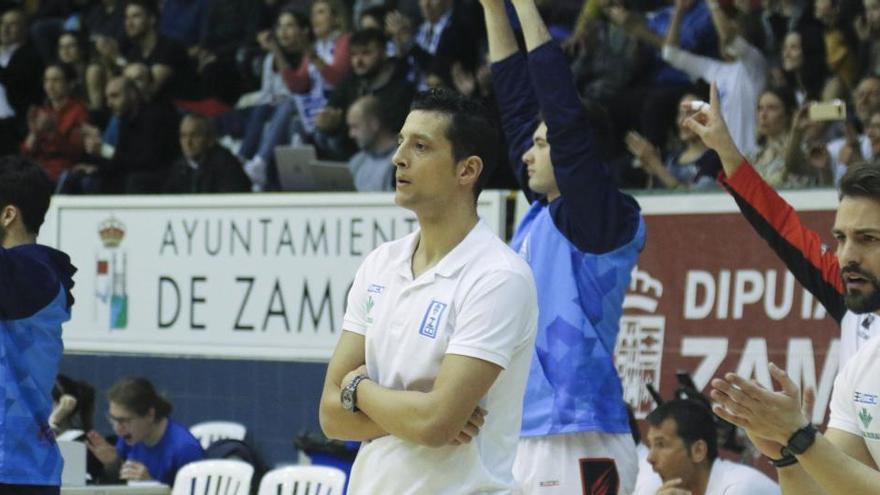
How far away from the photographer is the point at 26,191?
550cm

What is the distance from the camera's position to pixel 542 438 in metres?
5.34

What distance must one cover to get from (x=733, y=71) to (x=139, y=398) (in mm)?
4723

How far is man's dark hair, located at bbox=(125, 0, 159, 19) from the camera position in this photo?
50.1 feet

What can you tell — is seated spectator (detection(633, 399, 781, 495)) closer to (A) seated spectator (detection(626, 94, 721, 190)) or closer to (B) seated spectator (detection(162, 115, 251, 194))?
(A) seated spectator (detection(626, 94, 721, 190))

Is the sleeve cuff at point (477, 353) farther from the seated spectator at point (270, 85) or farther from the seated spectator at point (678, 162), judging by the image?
the seated spectator at point (270, 85)

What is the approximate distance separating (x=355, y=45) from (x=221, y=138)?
2.57m

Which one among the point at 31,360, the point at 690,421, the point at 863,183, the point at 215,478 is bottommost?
the point at 215,478

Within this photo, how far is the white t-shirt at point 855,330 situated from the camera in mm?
5536

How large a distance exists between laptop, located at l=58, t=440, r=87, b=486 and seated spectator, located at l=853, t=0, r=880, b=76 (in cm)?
586

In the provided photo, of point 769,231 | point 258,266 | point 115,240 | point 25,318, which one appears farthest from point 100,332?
point 769,231

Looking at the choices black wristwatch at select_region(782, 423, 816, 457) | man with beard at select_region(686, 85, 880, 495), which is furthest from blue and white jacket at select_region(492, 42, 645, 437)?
black wristwatch at select_region(782, 423, 816, 457)

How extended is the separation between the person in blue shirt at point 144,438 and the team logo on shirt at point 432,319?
5.45 metres

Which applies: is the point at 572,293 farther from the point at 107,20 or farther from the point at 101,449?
the point at 107,20

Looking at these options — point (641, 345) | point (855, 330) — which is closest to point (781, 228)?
point (855, 330)
